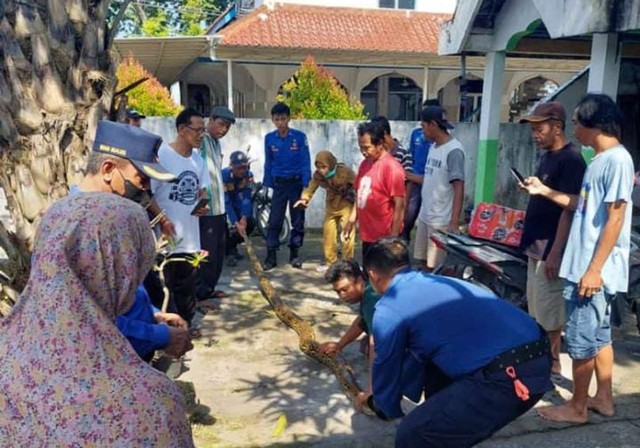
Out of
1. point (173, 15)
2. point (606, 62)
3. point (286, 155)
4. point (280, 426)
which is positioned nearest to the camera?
point (280, 426)

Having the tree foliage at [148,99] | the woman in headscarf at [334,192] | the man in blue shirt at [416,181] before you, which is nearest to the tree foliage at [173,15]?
the tree foliage at [148,99]

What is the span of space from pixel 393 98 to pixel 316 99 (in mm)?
10138

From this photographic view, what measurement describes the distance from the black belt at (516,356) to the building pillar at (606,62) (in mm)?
4679

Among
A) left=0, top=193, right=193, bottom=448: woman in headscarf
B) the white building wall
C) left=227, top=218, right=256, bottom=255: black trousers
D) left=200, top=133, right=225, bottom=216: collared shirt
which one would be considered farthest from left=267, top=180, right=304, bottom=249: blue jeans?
the white building wall

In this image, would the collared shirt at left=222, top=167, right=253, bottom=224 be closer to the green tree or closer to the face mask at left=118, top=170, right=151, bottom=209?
the green tree

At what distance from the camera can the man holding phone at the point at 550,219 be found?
3.34 m

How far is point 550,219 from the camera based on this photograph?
3510 mm

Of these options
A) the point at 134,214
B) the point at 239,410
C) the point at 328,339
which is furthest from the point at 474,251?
the point at 134,214

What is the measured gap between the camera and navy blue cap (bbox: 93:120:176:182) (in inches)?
89.2

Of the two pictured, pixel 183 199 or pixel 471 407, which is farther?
A: pixel 183 199

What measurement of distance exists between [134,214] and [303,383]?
8.98 feet

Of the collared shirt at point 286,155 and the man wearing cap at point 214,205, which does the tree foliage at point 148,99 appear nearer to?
the collared shirt at point 286,155

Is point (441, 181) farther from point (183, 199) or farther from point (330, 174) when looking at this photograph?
point (183, 199)

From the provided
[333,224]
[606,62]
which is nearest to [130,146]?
[333,224]
